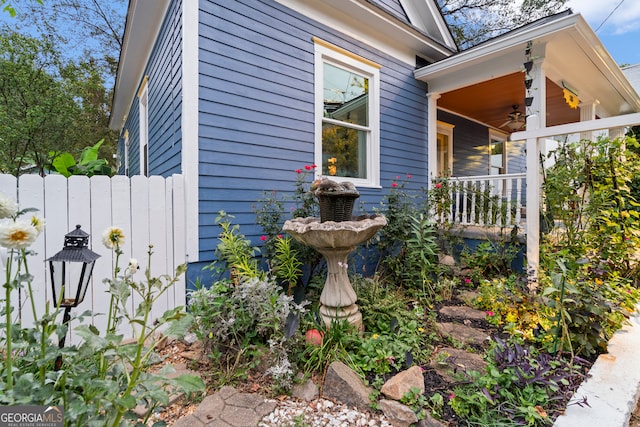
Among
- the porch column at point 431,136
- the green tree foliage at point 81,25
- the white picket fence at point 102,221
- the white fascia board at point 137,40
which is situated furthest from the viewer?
the green tree foliage at point 81,25

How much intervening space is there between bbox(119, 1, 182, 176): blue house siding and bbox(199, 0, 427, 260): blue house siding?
0.35m

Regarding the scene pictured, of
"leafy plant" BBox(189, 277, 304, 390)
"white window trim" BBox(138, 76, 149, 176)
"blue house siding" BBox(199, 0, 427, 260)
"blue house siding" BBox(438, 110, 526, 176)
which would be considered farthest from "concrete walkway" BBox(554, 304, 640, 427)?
"white window trim" BBox(138, 76, 149, 176)

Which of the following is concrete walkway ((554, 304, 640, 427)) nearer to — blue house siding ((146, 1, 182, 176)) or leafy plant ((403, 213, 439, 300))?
leafy plant ((403, 213, 439, 300))

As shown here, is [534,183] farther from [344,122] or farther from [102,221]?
[102,221]

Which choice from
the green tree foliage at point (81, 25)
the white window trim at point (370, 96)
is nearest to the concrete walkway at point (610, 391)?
the white window trim at point (370, 96)

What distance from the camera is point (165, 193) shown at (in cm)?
275

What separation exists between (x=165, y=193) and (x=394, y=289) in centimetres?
262

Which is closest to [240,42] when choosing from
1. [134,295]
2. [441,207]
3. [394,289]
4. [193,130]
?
[193,130]

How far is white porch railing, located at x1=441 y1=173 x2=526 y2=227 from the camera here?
3990 millimetres

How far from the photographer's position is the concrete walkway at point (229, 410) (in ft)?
5.22

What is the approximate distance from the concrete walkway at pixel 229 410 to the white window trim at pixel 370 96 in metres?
2.68

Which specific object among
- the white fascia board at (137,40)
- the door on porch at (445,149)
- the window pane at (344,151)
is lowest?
the window pane at (344,151)

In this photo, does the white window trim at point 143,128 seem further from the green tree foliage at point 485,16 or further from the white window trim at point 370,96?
the green tree foliage at point 485,16

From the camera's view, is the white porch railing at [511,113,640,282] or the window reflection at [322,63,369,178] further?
the window reflection at [322,63,369,178]
